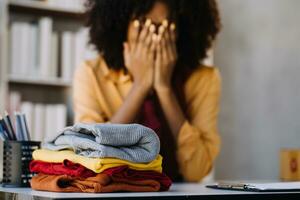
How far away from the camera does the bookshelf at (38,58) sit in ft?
8.64

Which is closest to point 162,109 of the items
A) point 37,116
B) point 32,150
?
point 32,150

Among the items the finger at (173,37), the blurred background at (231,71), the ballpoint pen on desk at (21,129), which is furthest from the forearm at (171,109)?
the blurred background at (231,71)

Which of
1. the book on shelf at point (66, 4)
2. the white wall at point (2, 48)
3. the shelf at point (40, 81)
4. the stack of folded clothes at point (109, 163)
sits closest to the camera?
the stack of folded clothes at point (109, 163)

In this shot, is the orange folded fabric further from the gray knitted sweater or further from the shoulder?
the shoulder

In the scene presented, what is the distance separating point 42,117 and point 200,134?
116 centimetres

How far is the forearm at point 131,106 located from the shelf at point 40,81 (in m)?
1.10

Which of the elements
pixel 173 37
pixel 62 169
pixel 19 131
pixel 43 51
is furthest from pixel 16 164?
pixel 43 51

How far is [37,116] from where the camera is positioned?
2.70m

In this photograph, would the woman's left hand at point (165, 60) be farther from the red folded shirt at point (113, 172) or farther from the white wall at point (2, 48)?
the white wall at point (2, 48)

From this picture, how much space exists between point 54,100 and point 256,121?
3.28ft

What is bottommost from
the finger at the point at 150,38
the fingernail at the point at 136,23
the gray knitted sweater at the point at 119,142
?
the gray knitted sweater at the point at 119,142

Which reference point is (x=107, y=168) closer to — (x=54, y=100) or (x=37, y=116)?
(x=37, y=116)

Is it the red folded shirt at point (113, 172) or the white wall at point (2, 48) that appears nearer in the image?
the red folded shirt at point (113, 172)

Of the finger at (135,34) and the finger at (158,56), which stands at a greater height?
the finger at (135,34)
